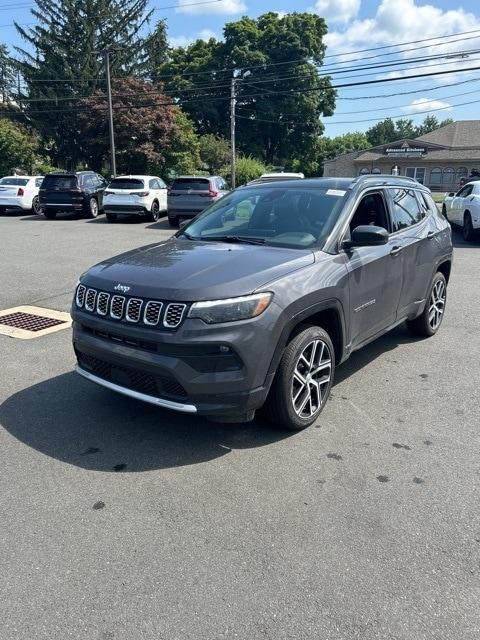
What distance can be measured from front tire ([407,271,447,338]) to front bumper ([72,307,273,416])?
9.96ft

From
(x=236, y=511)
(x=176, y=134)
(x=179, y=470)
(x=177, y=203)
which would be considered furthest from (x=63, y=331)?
(x=176, y=134)

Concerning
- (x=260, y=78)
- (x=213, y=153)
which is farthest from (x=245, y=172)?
(x=260, y=78)

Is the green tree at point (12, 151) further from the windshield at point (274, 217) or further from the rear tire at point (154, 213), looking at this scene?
the windshield at point (274, 217)

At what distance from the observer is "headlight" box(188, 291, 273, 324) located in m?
3.26

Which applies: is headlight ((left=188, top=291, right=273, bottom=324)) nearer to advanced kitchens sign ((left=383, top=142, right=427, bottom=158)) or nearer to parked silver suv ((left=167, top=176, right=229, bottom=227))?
parked silver suv ((left=167, top=176, right=229, bottom=227))

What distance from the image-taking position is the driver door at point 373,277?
4285mm

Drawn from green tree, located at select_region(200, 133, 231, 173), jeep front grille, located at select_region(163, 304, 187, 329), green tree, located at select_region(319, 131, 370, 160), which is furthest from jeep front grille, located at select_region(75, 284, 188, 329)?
green tree, located at select_region(319, 131, 370, 160)

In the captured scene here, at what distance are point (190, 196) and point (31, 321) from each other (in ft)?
38.4

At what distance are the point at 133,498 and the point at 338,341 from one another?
1954 millimetres

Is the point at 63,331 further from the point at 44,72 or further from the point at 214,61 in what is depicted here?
the point at 214,61

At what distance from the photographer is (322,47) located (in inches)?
2181

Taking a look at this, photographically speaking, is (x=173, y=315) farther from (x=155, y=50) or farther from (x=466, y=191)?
(x=155, y=50)

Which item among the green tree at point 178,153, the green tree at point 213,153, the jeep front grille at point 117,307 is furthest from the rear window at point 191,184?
the green tree at point 213,153

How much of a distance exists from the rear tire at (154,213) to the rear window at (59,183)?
9.47 feet
